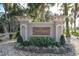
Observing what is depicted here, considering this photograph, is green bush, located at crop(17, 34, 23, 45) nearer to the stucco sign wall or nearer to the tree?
the stucco sign wall

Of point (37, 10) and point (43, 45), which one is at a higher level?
point (37, 10)

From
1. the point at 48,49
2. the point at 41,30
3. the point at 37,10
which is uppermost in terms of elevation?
the point at 37,10

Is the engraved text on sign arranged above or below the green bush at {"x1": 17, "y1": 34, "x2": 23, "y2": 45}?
above

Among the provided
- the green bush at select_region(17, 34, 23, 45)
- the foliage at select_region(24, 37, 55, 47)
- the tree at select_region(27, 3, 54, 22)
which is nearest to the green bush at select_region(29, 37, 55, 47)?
the foliage at select_region(24, 37, 55, 47)

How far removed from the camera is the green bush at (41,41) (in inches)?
126

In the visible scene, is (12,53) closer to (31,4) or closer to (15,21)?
(15,21)

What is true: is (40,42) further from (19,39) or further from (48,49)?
(19,39)

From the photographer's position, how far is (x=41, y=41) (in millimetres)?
3203

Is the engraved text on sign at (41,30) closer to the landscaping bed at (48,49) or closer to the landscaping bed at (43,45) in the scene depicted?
the landscaping bed at (43,45)

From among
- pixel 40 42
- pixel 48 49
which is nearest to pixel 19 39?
pixel 40 42

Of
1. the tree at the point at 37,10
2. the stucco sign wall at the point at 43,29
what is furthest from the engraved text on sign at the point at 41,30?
the tree at the point at 37,10

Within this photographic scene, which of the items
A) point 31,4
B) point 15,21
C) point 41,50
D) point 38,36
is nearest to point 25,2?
point 31,4

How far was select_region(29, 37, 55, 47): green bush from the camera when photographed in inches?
126

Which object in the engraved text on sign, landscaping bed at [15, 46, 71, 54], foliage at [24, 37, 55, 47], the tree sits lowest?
landscaping bed at [15, 46, 71, 54]
